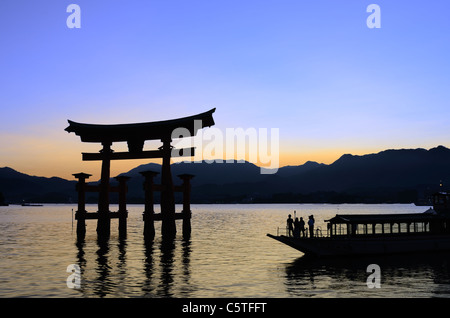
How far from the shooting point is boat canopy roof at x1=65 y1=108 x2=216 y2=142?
40.4m

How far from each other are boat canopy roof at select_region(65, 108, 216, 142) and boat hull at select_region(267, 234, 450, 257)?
13.6 m

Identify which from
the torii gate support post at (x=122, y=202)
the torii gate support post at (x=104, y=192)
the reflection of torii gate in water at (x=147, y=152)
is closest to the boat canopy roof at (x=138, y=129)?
the reflection of torii gate in water at (x=147, y=152)

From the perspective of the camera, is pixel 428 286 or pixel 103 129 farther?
pixel 103 129

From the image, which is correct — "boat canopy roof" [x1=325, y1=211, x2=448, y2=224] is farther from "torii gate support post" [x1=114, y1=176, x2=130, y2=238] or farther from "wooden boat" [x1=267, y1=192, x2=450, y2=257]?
"torii gate support post" [x1=114, y1=176, x2=130, y2=238]

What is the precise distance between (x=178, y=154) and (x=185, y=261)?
13173 millimetres

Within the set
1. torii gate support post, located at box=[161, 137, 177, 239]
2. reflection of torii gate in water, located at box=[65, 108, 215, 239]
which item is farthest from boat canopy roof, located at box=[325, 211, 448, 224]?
torii gate support post, located at box=[161, 137, 177, 239]

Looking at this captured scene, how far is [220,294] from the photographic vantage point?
64.8ft

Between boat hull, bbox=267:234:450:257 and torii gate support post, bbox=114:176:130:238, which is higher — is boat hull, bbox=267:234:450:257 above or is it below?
below

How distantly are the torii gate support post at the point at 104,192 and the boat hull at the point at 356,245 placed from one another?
65.1 ft

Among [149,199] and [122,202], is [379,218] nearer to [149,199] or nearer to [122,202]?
[149,199]

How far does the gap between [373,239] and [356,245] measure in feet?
4.90

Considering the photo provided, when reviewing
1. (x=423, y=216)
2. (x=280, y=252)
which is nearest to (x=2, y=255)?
(x=280, y=252)

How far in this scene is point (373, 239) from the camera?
3175cm
